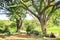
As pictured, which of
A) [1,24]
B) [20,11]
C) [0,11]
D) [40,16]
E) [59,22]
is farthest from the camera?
[59,22]

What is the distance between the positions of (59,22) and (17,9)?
30680 millimetres

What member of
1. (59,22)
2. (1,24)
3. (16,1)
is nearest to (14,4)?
(16,1)

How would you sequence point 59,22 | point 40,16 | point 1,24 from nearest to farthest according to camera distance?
1. point 40,16
2. point 1,24
3. point 59,22

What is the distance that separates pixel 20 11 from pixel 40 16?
3.35 m

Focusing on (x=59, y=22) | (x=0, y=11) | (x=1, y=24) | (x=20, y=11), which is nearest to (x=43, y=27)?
(x=20, y=11)

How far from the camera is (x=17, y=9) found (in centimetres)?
2742

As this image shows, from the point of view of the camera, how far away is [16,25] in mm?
44375

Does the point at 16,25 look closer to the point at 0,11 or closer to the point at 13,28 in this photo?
the point at 13,28

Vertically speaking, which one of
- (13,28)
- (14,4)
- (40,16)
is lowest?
(13,28)

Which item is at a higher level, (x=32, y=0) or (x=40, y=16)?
(x=32, y=0)

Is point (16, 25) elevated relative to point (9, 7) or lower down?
lower down

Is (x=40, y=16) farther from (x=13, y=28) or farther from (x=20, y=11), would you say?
(x=13, y=28)

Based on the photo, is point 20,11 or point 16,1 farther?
point 20,11

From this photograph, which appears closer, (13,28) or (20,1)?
(20,1)
